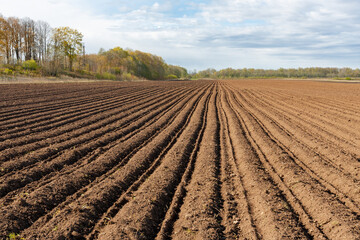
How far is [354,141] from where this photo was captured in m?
9.52

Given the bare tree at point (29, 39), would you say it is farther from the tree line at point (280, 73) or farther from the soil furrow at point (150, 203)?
the tree line at point (280, 73)

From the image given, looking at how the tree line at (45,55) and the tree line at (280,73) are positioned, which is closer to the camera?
the tree line at (45,55)

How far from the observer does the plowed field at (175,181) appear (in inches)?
165

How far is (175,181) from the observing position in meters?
6.00

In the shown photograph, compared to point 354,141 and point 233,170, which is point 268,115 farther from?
point 233,170

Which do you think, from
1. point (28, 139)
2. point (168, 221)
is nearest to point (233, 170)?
point (168, 221)

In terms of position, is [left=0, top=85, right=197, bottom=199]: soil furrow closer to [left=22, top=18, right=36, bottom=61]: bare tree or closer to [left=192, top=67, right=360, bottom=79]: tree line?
[left=22, top=18, right=36, bottom=61]: bare tree

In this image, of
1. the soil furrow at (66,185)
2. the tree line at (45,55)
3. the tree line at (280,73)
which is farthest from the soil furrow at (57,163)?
the tree line at (280,73)

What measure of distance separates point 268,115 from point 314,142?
18.9ft

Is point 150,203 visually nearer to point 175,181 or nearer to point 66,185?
point 175,181

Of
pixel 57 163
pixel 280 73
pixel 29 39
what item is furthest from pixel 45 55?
pixel 280 73

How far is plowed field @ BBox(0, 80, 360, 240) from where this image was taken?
13.7ft

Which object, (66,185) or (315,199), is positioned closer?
(315,199)

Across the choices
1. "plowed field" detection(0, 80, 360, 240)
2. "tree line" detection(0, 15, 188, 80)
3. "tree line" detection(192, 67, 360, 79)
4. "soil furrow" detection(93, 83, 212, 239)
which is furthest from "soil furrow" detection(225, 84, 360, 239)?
"tree line" detection(192, 67, 360, 79)
